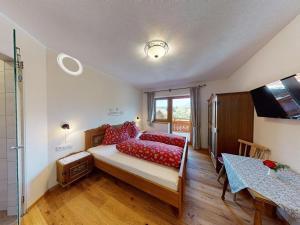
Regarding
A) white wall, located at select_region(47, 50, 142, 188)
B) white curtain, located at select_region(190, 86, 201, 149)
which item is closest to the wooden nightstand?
white wall, located at select_region(47, 50, 142, 188)

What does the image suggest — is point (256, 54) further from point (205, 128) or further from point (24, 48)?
point (24, 48)

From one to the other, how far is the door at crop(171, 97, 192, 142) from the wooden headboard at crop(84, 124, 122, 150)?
9.16 ft

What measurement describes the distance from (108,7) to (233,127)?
2752mm

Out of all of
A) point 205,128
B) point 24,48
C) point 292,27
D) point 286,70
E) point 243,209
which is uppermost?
point 292,27

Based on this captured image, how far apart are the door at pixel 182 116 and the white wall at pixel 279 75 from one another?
2113mm

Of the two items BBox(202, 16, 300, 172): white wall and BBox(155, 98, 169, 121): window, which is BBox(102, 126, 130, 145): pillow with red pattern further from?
BBox(202, 16, 300, 172): white wall

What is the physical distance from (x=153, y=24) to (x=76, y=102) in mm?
2045

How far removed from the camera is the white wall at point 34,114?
1546 mm

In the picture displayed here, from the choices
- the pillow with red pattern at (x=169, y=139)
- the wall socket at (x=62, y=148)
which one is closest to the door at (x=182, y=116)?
the pillow with red pattern at (x=169, y=139)

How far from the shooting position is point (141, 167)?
177cm

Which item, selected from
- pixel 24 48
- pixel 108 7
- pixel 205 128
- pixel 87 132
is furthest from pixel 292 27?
pixel 87 132

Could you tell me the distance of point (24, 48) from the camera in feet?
5.02

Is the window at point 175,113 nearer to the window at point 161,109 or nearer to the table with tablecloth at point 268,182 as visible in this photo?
the window at point 161,109

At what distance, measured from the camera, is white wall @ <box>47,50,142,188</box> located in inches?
76.9
